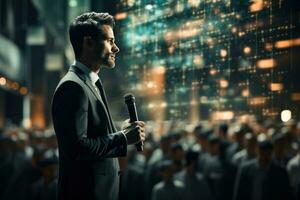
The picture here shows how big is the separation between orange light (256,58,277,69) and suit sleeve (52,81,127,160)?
2.53 feet

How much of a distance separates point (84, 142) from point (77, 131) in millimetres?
54

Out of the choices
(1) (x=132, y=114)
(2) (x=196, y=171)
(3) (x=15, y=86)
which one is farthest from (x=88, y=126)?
(3) (x=15, y=86)

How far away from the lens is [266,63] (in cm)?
298

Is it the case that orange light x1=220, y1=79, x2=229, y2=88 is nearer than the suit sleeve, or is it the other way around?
the suit sleeve

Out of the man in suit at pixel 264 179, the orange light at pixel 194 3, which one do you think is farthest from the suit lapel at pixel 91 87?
the man in suit at pixel 264 179

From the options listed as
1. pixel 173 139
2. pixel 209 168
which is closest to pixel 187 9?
pixel 209 168

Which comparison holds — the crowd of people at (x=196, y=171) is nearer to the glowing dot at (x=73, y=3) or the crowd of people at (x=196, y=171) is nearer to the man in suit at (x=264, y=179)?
the man in suit at (x=264, y=179)

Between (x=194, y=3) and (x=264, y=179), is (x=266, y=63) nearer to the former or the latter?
(x=194, y=3)

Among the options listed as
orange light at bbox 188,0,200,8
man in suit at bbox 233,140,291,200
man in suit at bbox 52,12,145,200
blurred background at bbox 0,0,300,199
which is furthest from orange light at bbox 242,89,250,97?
man in suit at bbox 233,140,291,200

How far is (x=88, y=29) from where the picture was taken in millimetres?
2797

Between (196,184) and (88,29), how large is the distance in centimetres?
639

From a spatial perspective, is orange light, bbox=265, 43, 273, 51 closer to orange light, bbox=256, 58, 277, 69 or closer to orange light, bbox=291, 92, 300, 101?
orange light, bbox=256, 58, 277, 69

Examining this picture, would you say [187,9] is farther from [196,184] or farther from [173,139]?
[173,139]

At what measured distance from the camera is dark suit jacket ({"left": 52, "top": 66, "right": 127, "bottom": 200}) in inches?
103
